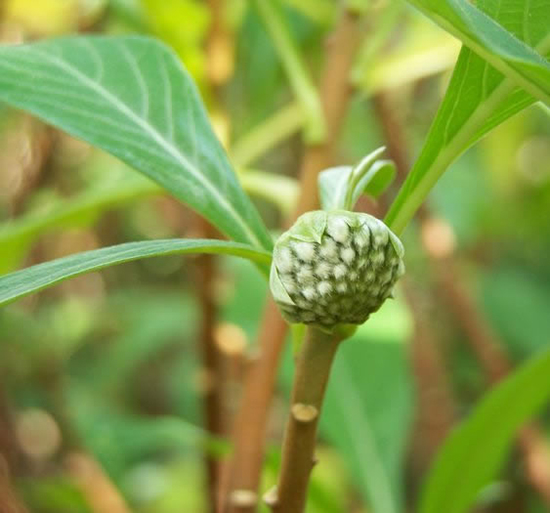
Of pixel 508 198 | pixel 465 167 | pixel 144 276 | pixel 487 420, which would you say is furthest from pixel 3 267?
pixel 144 276

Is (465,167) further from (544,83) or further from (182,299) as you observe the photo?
(544,83)

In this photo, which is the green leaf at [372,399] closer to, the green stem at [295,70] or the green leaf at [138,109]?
the green stem at [295,70]

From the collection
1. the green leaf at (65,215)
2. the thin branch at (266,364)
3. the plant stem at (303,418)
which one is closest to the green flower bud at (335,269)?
the plant stem at (303,418)

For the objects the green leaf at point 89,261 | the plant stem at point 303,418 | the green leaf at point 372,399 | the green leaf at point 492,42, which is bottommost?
the plant stem at point 303,418

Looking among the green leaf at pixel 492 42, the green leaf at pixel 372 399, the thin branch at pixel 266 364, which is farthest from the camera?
the green leaf at pixel 372 399

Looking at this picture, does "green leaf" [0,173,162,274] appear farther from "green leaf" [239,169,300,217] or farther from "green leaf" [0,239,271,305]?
"green leaf" [0,239,271,305]

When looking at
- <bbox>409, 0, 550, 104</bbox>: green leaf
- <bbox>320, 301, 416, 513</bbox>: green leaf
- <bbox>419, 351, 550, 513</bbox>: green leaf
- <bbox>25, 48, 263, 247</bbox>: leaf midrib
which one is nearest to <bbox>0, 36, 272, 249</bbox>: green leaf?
<bbox>25, 48, 263, 247</bbox>: leaf midrib
